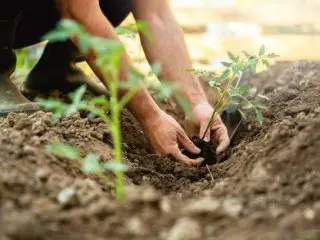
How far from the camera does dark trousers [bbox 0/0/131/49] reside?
7.36 ft

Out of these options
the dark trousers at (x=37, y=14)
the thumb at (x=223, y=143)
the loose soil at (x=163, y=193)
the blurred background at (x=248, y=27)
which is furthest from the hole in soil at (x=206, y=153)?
the blurred background at (x=248, y=27)

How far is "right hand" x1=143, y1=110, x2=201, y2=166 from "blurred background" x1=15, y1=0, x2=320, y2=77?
2.10m

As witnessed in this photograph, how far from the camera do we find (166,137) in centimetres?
187

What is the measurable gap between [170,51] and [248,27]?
227cm

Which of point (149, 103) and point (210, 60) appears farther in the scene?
point (210, 60)

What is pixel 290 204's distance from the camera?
3.44 feet

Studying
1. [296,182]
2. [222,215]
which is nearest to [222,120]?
[296,182]

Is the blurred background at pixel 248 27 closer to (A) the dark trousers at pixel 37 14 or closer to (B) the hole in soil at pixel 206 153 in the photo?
(A) the dark trousers at pixel 37 14

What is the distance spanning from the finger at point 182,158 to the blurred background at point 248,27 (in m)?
2.16

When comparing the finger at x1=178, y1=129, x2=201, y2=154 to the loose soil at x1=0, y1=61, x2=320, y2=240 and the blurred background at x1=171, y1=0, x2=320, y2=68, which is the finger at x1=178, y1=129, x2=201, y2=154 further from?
the blurred background at x1=171, y1=0, x2=320, y2=68

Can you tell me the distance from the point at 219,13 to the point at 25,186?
143 inches

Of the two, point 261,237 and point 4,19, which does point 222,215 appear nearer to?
point 261,237

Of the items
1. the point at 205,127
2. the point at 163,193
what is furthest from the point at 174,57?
the point at 163,193

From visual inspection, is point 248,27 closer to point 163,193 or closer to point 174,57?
point 174,57
